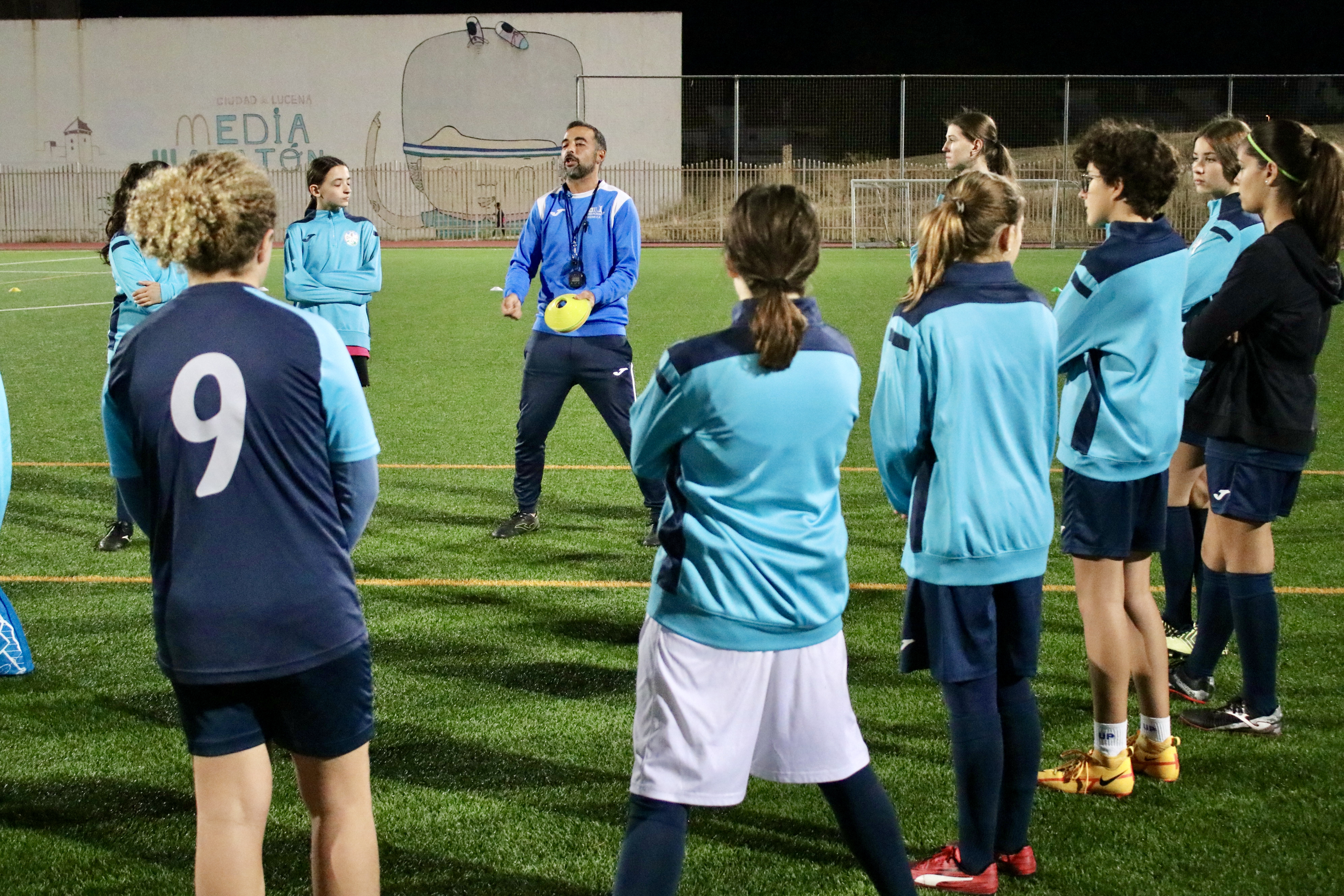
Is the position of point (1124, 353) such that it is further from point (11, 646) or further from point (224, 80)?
point (224, 80)

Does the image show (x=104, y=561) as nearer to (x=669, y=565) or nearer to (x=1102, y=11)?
(x=669, y=565)

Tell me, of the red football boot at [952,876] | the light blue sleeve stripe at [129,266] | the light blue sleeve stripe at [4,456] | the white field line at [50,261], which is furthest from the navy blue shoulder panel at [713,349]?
the white field line at [50,261]

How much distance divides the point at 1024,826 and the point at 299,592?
6.10 feet

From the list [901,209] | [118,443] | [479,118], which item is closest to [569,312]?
[118,443]

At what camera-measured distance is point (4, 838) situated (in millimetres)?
3402

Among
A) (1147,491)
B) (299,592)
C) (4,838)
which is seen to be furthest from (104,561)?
(1147,491)

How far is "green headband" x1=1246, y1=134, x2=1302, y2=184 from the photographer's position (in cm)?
361

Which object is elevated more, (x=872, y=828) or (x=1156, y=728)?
(x=872, y=828)

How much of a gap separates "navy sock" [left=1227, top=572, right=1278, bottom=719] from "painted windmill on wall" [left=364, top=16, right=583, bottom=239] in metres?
34.2

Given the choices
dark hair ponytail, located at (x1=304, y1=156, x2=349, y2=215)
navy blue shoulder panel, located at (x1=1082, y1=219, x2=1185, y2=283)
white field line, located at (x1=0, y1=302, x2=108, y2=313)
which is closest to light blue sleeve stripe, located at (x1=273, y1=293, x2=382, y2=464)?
navy blue shoulder panel, located at (x1=1082, y1=219, x2=1185, y2=283)

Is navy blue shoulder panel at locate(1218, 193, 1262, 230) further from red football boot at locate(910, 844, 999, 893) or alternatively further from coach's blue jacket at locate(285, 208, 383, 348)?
coach's blue jacket at locate(285, 208, 383, 348)

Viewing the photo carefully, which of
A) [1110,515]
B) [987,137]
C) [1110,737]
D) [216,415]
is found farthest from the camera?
[987,137]

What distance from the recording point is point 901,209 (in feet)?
106

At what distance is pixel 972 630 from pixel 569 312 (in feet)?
12.6
